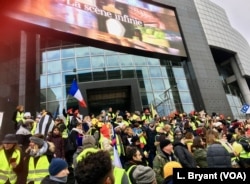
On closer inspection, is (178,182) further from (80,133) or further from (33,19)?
(33,19)

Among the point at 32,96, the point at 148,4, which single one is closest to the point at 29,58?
the point at 32,96

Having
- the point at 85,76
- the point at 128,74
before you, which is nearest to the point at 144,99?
the point at 128,74

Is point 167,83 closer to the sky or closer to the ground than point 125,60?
closer to the ground

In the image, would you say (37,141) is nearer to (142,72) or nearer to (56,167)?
(56,167)

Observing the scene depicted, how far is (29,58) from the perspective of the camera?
20.6 m

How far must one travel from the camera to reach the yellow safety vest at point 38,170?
498 centimetres

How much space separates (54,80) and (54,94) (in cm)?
134

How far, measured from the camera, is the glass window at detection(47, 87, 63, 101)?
2247 centimetres

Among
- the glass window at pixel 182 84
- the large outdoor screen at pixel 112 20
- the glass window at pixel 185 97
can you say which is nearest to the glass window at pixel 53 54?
the large outdoor screen at pixel 112 20

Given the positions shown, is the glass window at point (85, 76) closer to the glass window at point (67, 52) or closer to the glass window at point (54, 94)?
the glass window at point (54, 94)

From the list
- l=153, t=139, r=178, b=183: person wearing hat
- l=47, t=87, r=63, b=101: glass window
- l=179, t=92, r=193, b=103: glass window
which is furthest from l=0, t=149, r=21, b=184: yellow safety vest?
l=179, t=92, r=193, b=103: glass window

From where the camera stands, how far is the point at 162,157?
492 centimetres

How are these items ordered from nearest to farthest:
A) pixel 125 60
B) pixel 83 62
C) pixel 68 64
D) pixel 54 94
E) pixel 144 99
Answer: pixel 54 94, pixel 144 99, pixel 83 62, pixel 68 64, pixel 125 60

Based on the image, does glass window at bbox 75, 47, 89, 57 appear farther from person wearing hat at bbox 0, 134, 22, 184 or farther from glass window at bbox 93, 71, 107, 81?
person wearing hat at bbox 0, 134, 22, 184
